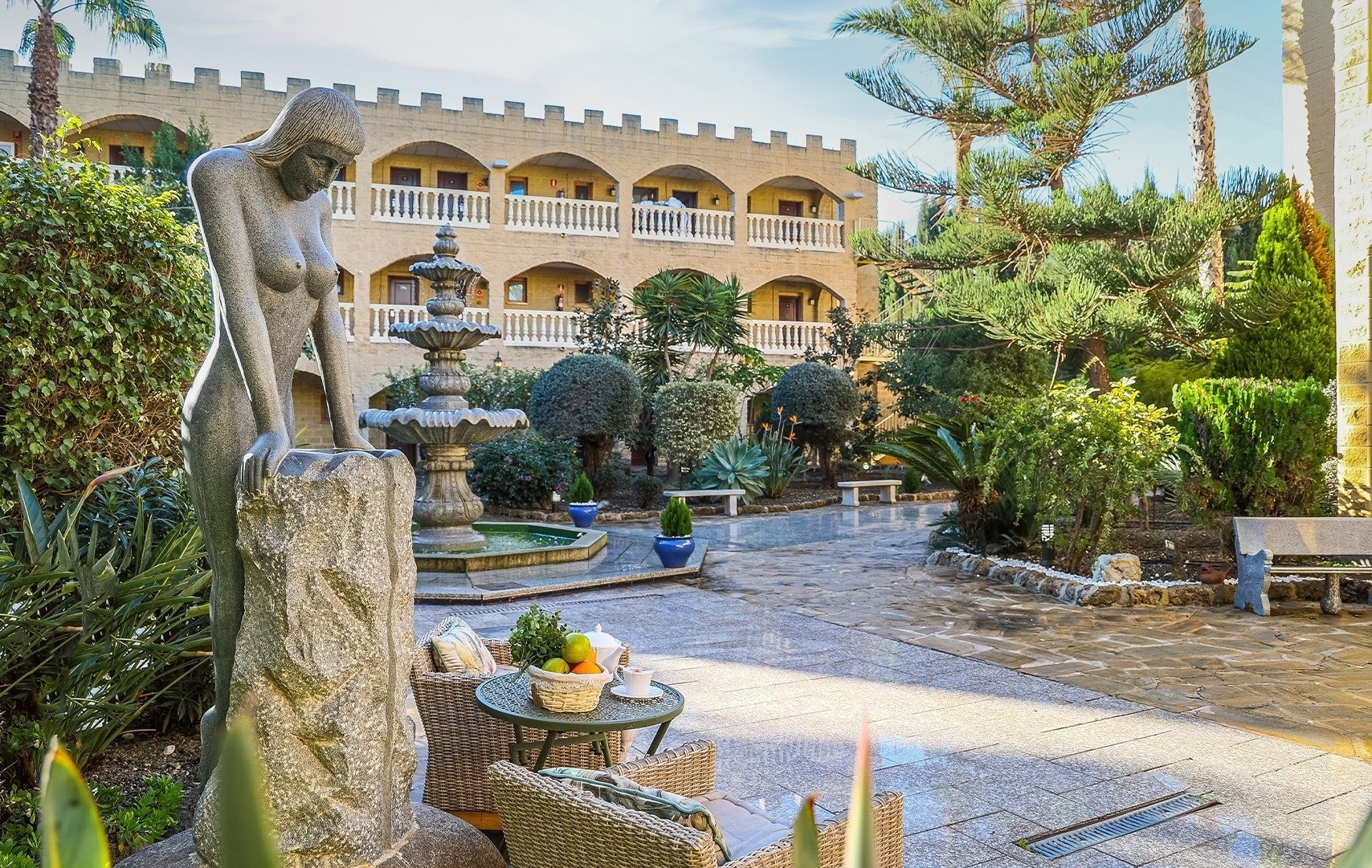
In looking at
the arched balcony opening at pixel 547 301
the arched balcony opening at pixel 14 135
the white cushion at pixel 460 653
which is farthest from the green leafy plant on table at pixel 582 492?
the arched balcony opening at pixel 14 135

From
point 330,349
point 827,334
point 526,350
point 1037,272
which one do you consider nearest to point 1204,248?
point 1037,272

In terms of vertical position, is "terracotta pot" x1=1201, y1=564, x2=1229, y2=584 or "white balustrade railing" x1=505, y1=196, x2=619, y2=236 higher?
"white balustrade railing" x1=505, y1=196, x2=619, y2=236

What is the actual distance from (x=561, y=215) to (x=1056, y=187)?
13.3 meters

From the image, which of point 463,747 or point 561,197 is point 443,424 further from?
point 561,197

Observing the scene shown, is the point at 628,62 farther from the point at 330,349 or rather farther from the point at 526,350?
the point at 330,349

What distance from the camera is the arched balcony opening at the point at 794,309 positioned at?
25.0m

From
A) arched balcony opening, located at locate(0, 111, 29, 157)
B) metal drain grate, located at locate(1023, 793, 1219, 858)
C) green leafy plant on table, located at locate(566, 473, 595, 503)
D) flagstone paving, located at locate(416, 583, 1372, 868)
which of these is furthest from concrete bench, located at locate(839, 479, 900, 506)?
arched balcony opening, located at locate(0, 111, 29, 157)

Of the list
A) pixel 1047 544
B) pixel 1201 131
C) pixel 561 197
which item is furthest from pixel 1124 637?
pixel 561 197

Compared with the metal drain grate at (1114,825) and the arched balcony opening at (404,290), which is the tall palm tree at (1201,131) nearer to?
the metal drain grate at (1114,825)

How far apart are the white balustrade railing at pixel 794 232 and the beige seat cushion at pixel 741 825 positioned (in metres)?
23.5

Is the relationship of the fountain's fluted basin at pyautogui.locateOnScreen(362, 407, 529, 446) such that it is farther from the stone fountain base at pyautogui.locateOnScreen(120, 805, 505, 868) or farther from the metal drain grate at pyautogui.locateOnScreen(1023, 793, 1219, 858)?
the metal drain grate at pyautogui.locateOnScreen(1023, 793, 1219, 858)

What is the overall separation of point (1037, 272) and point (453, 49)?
1581 cm

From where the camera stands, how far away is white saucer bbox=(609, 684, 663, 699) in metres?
3.58

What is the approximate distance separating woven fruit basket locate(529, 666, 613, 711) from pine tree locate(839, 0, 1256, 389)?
9.07 metres
